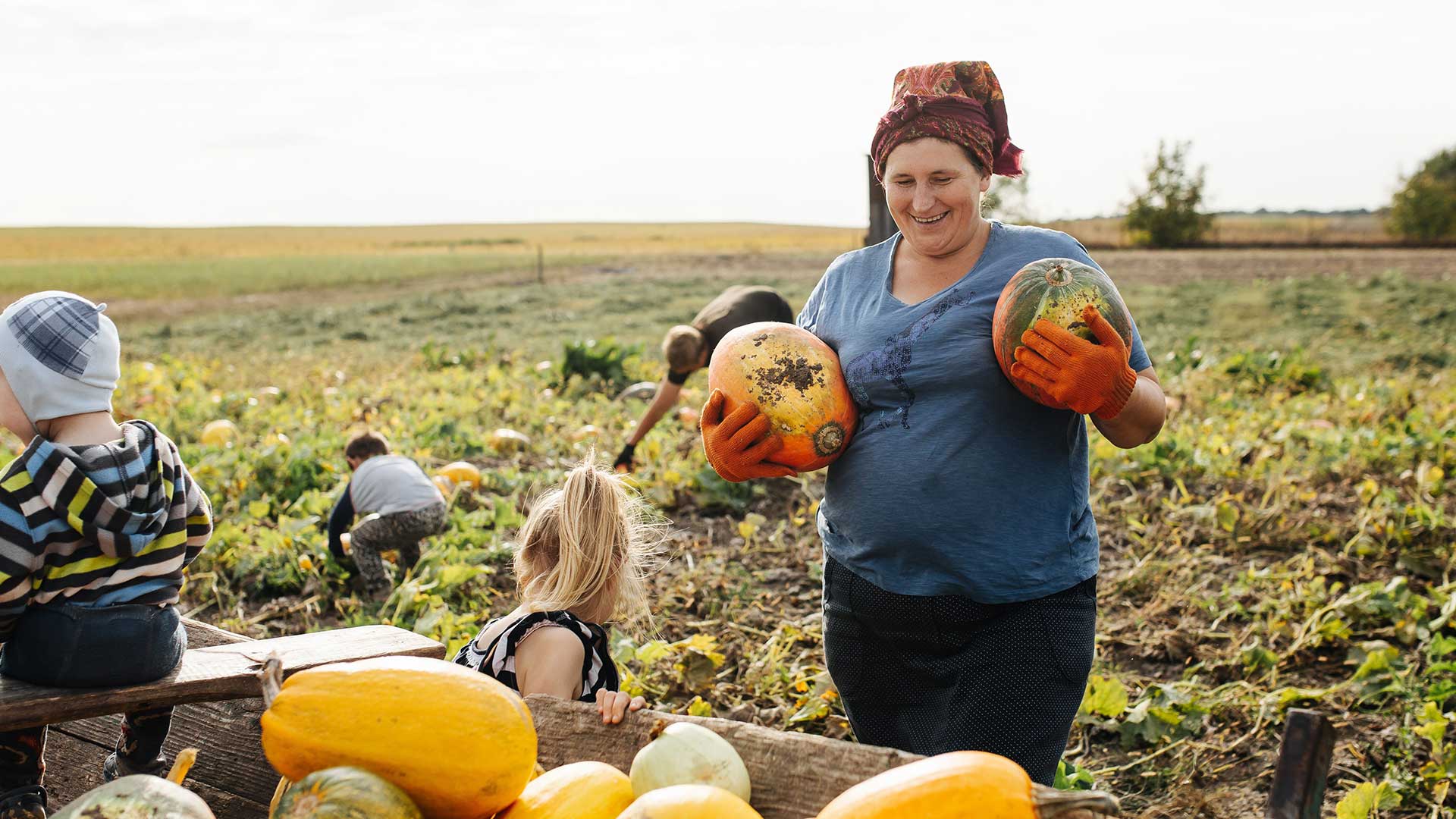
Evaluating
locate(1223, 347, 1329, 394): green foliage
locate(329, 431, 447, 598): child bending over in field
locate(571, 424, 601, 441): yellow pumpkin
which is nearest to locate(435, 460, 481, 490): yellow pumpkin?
locate(329, 431, 447, 598): child bending over in field

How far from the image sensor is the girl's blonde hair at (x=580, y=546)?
8.34ft

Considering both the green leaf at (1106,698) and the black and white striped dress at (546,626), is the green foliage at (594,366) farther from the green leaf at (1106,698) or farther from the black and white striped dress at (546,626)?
the black and white striped dress at (546,626)

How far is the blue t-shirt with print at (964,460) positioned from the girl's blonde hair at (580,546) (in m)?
0.62

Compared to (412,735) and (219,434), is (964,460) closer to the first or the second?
(412,735)

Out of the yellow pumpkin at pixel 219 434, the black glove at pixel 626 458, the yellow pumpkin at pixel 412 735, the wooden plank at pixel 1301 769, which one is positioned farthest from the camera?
the yellow pumpkin at pixel 219 434

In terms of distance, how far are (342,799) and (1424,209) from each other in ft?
168

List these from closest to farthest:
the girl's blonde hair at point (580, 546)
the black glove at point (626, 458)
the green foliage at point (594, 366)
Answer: the girl's blonde hair at point (580, 546), the black glove at point (626, 458), the green foliage at point (594, 366)

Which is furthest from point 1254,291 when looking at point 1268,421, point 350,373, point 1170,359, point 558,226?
point 558,226

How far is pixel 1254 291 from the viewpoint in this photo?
20469 mm

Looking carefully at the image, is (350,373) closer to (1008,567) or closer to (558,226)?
(1008,567)

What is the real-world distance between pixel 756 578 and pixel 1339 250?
38026 mm

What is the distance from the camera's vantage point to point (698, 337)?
6250 millimetres

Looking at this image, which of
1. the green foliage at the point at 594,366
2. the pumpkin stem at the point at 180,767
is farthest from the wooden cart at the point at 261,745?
the green foliage at the point at 594,366

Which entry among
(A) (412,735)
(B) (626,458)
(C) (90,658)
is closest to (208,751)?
(C) (90,658)
